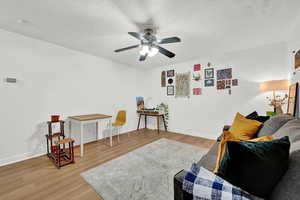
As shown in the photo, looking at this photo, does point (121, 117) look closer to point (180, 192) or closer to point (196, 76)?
point (196, 76)

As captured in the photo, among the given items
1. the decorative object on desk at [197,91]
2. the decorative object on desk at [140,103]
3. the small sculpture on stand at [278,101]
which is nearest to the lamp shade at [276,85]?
the small sculpture on stand at [278,101]

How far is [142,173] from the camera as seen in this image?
196cm

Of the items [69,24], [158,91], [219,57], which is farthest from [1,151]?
[219,57]

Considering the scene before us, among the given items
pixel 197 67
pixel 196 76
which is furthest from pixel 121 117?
pixel 197 67

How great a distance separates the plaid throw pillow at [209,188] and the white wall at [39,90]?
10.3 ft

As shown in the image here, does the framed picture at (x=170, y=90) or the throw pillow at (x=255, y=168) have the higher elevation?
the framed picture at (x=170, y=90)

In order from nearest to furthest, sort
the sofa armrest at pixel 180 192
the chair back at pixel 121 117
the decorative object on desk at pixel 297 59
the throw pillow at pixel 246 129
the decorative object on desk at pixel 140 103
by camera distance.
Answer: the sofa armrest at pixel 180 192 < the throw pillow at pixel 246 129 < the decorative object on desk at pixel 297 59 < the chair back at pixel 121 117 < the decorative object on desk at pixel 140 103

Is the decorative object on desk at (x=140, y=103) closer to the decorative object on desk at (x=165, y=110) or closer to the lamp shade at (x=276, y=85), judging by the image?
the decorative object on desk at (x=165, y=110)

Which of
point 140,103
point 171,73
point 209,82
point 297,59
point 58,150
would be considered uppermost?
point 171,73

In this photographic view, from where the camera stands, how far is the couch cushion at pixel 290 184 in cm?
60

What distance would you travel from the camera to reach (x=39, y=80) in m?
2.62

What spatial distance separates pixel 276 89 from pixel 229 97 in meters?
0.98

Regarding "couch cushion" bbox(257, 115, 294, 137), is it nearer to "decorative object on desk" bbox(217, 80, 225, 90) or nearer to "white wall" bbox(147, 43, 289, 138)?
"white wall" bbox(147, 43, 289, 138)

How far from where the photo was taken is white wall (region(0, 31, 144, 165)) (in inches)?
90.0
